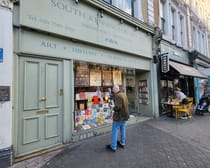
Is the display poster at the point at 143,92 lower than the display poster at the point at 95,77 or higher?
lower

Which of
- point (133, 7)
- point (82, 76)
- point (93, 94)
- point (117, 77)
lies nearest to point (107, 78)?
point (117, 77)

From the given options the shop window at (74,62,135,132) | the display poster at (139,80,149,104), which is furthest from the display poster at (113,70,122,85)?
the display poster at (139,80,149,104)

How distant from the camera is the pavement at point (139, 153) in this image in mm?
3516

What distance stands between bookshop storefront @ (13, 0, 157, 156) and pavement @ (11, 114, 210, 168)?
53cm

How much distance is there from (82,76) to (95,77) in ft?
2.36

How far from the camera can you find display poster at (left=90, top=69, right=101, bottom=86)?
620 cm

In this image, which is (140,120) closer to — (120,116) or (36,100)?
(120,116)

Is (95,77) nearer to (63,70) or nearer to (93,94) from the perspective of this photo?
(93,94)

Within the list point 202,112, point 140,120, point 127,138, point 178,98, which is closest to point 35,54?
point 127,138

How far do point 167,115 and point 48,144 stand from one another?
7.03 metres

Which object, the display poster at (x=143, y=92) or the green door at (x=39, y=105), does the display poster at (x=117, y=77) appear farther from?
the green door at (x=39, y=105)

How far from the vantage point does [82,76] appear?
5801 millimetres

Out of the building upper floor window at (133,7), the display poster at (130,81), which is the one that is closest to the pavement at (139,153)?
the display poster at (130,81)

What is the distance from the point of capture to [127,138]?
522 cm
